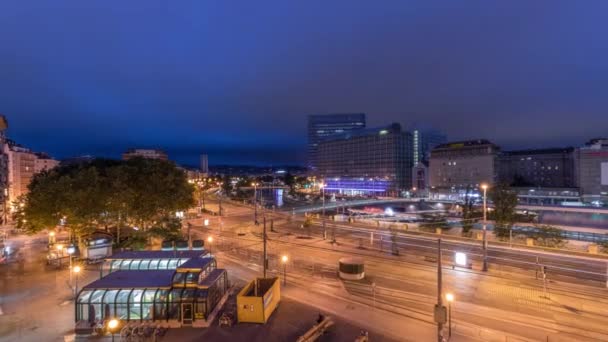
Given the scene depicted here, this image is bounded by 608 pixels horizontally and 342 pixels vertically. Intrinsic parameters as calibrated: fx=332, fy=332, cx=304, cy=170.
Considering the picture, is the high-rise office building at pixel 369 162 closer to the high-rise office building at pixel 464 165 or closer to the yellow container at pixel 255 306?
the high-rise office building at pixel 464 165

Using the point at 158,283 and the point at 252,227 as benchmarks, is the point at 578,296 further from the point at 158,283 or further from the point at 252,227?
the point at 252,227

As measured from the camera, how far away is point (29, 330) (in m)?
16.8

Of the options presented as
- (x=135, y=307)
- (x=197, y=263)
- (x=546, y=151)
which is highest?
(x=546, y=151)

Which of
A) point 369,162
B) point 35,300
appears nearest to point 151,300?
point 35,300

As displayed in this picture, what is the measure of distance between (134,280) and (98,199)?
63.7 ft

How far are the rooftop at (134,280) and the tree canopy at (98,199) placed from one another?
17.1m

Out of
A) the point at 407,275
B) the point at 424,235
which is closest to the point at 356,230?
the point at 424,235

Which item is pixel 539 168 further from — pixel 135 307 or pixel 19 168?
pixel 19 168

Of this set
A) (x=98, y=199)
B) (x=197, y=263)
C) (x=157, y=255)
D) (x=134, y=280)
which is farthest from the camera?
(x=98, y=199)

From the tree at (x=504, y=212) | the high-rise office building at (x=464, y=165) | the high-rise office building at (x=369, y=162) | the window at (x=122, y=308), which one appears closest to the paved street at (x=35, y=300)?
the window at (x=122, y=308)

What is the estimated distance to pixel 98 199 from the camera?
34250 millimetres

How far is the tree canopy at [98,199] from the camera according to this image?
33.2 meters

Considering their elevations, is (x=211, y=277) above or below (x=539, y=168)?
below

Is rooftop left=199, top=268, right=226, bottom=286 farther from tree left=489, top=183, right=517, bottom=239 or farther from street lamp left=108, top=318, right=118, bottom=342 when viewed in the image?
tree left=489, top=183, right=517, bottom=239
